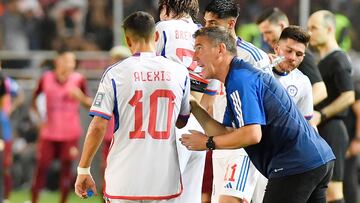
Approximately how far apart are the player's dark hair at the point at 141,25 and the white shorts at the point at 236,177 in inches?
64.0

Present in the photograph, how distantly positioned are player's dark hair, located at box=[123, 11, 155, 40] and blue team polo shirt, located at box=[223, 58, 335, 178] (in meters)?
0.81

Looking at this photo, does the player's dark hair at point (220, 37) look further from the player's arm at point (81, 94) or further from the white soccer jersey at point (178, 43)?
the player's arm at point (81, 94)

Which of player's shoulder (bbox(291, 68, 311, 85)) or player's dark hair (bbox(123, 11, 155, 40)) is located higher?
player's dark hair (bbox(123, 11, 155, 40))

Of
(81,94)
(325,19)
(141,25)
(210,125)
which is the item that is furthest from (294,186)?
(81,94)

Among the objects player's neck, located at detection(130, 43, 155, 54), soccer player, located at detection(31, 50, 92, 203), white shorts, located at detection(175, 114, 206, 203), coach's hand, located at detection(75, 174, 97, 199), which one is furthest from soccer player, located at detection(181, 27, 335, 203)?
soccer player, located at detection(31, 50, 92, 203)

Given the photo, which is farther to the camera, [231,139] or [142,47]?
[142,47]

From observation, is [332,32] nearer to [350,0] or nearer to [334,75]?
[334,75]

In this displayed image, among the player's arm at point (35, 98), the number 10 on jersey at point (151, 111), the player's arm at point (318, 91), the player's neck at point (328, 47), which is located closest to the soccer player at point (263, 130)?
the number 10 on jersey at point (151, 111)

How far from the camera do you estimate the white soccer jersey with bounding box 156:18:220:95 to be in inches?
341

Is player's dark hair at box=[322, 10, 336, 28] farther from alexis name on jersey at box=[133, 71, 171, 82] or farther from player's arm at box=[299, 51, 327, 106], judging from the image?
alexis name on jersey at box=[133, 71, 171, 82]

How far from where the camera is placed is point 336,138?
36.0ft

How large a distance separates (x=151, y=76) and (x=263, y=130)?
982 millimetres

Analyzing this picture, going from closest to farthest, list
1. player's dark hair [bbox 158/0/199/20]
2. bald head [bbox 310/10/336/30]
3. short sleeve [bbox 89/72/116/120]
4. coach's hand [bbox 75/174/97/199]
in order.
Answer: short sleeve [bbox 89/72/116/120]
coach's hand [bbox 75/174/97/199]
player's dark hair [bbox 158/0/199/20]
bald head [bbox 310/10/336/30]

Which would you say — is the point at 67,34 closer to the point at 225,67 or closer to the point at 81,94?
the point at 81,94
